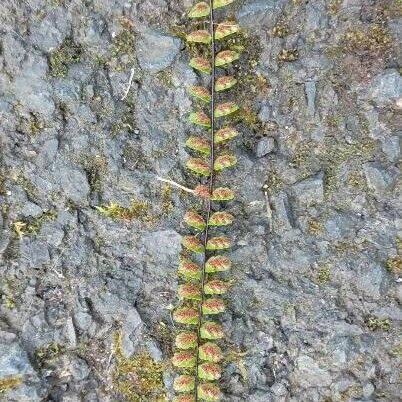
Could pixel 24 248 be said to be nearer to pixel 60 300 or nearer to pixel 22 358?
pixel 60 300

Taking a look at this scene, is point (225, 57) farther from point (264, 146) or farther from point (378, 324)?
point (378, 324)

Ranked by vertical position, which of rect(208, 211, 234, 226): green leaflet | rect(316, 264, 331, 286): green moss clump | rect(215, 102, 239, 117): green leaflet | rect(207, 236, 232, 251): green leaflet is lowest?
rect(316, 264, 331, 286): green moss clump

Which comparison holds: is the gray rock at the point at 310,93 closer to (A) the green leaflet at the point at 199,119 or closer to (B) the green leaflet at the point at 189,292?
(A) the green leaflet at the point at 199,119

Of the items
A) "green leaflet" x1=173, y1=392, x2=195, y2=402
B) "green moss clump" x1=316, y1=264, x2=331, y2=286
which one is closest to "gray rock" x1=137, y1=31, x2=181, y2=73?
"green moss clump" x1=316, y1=264, x2=331, y2=286

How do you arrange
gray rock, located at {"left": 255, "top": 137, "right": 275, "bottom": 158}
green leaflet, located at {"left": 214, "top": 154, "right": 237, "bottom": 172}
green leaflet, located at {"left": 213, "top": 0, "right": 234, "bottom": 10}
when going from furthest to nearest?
gray rock, located at {"left": 255, "top": 137, "right": 275, "bottom": 158}, green leaflet, located at {"left": 214, "top": 154, "right": 237, "bottom": 172}, green leaflet, located at {"left": 213, "top": 0, "right": 234, "bottom": 10}

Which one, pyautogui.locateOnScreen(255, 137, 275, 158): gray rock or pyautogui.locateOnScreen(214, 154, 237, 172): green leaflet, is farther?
pyautogui.locateOnScreen(255, 137, 275, 158): gray rock

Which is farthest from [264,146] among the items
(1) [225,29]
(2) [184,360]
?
(2) [184,360]

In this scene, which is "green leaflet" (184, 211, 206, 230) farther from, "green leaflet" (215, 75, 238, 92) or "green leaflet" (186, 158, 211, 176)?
"green leaflet" (215, 75, 238, 92)
